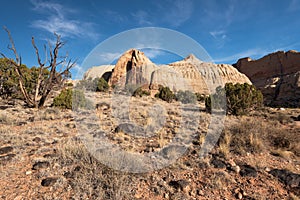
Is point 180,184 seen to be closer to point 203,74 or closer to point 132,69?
point 203,74

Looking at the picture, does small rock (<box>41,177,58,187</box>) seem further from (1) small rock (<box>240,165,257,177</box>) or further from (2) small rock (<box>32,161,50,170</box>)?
(1) small rock (<box>240,165,257,177</box>)

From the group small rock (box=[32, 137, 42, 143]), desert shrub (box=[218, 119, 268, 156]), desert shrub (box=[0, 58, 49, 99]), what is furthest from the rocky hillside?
small rock (box=[32, 137, 42, 143])

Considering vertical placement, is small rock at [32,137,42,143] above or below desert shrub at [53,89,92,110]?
below

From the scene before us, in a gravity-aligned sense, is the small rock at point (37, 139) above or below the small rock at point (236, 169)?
above

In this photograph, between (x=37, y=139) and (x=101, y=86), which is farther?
(x=101, y=86)

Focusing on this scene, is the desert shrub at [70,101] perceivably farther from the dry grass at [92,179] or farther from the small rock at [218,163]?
the small rock at [218,163]

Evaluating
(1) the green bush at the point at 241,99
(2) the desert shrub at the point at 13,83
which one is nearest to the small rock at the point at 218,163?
(1) the green bush at the point at 241,99

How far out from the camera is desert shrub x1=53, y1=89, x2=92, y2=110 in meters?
10.8

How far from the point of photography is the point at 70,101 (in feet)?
36.5

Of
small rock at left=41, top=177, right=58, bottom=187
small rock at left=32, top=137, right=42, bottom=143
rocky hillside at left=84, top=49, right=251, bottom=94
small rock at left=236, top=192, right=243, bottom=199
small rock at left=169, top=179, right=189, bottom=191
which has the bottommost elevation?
small rock at left=236, top=192, right=243, bottom=199

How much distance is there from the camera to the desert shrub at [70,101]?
10844mm

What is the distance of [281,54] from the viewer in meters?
56.9

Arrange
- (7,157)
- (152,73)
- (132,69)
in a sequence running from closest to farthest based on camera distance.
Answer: (7,157)
(152,73)
(132,69)

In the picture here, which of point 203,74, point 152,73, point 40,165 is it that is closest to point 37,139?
point 40,165
